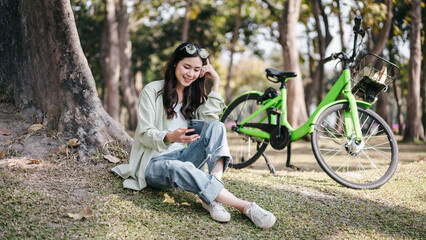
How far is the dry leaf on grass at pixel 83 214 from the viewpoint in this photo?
2648 mm

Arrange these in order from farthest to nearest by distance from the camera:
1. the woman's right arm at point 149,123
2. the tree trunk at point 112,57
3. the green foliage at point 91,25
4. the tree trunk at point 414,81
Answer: the green foliage at point 91,25
the tree trunk at point 112,57
the tree trunk at point 414,81
the woman's right arm at point 149,123

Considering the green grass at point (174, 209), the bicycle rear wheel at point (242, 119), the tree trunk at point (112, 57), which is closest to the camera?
the green grass at point (174, 209)

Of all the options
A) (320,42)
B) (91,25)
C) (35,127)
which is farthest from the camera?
(91,25)

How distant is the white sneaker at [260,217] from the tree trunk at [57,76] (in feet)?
5.66

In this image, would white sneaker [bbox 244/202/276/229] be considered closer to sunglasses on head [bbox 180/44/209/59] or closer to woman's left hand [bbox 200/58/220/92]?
woman's left hand [bbox 200/58/220/92]

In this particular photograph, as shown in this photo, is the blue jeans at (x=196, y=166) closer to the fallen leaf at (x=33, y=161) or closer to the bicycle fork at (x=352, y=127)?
the fallen leaf at (x=33, y=161)

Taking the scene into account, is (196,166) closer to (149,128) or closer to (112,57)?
(149,128)

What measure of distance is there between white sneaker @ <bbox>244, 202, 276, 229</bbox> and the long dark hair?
38.6 inches

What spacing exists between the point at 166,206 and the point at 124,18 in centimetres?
1075

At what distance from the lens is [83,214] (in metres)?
2.69

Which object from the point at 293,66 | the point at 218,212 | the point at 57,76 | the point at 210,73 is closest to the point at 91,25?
the point at 293,66

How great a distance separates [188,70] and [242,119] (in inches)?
70.3

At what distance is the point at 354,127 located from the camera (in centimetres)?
370

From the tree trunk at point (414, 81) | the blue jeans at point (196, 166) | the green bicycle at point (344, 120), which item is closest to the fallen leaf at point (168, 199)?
the blue jeans at point (196, 166)
